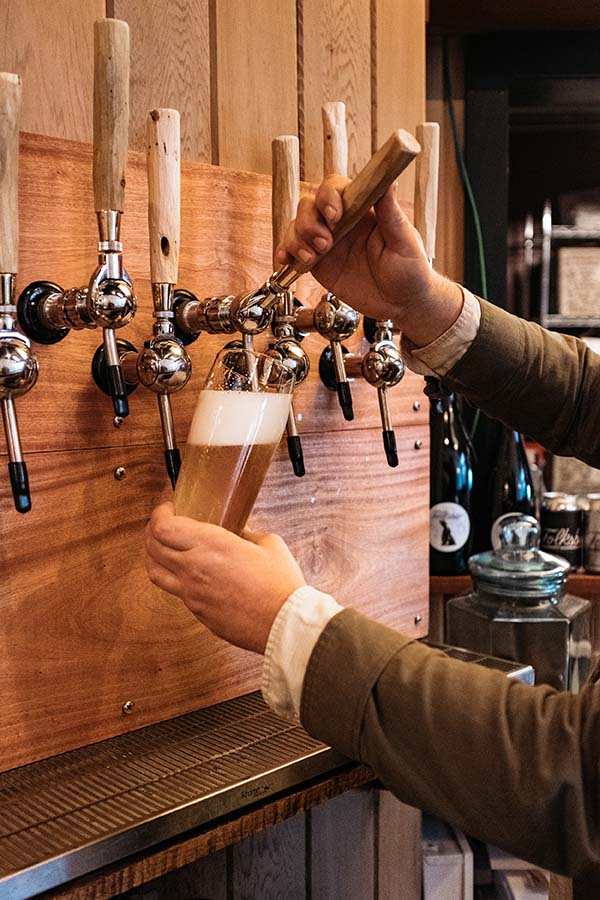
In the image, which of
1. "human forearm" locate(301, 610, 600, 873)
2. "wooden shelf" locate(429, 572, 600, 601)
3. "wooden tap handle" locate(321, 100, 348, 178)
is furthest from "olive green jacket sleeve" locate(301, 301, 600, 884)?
"wooden shelf" locate(429, 572, 600, 601)

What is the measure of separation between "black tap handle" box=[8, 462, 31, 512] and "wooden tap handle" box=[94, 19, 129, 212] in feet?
0.85

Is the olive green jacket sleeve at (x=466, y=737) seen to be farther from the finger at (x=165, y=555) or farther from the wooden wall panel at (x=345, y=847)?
the wooden wall panel at (x=345, y=847)

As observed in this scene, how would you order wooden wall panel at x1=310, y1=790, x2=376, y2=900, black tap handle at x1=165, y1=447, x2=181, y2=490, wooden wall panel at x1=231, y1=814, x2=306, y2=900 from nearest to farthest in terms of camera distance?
black tap handle at x1=165, y1=447, x2=181, y2=490, wooden wall panel at x1=231, y1=814, x2=306, y2=900, wooden wall panel at x1=310, y1=790, x2=376, y2=900

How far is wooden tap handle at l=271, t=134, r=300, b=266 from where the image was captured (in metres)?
1.19

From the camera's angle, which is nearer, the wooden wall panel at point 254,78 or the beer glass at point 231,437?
the beer glass at point 231,437

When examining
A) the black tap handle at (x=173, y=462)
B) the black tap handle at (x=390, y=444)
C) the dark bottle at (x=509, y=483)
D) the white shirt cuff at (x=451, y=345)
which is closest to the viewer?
the black tap handle at (x=173, y=462)

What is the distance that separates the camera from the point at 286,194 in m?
1.20

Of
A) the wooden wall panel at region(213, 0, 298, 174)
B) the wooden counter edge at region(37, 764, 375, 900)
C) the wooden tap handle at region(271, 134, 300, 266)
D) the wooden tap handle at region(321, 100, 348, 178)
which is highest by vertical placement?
the wooden wall panel at region(213, 0, 298, 174)

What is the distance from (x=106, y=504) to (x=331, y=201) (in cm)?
42

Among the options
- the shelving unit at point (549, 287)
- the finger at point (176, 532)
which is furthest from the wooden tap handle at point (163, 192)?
the shelving unit at point (549, 287)

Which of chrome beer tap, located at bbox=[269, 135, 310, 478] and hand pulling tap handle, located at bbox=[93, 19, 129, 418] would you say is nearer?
hand pulling tap handle, located at bbox=[93, 19, 129, 418]

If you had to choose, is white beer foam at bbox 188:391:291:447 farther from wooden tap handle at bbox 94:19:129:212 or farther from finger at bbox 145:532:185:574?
wooden tap handle at bbox 94:19:129:212

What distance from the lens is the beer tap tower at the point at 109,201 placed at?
912 millimetres

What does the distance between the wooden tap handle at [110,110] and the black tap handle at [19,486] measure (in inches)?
10.2
